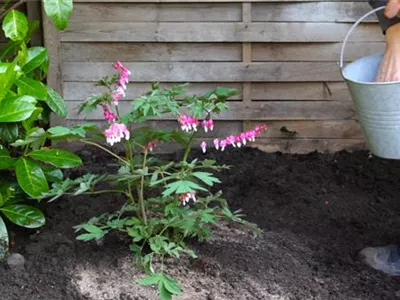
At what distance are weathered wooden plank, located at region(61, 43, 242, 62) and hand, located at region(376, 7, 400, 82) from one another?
1.34 metres

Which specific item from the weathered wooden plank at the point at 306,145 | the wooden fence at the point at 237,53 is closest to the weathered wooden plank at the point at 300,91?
the wooden fence at the point at 237,53

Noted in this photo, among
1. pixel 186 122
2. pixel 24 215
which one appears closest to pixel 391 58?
pixel 186 122

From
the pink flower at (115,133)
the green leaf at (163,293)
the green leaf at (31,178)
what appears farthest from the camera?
the green leaf at (31,178)

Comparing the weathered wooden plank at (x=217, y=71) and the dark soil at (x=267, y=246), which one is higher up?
the weathered wooden plank at (x=217, y=71)

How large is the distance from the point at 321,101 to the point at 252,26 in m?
0.55

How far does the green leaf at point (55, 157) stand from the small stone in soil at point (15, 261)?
0.40m

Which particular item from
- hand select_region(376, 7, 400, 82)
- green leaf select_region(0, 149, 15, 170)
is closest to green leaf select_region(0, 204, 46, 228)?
green leaf select_region(0, 149, 15, 170)

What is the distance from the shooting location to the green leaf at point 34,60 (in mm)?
3357

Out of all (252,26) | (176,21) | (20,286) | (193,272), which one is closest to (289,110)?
(252,26)

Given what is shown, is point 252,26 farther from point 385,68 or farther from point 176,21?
point 385,68

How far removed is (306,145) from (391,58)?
4.80 ft

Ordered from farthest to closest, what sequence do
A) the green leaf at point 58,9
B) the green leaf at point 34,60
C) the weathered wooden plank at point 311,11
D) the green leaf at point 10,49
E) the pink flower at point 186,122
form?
the weathered wooden plank at point 311,11 < the green leaf at point 10,49 < the green leaf at point 34,60 < the green leaf at point 58,9 < the pink flower at point 186,122

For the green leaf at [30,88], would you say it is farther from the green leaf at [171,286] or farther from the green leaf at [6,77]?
the green leaf at [171,286]

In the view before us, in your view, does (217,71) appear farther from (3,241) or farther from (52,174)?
(3,241)
